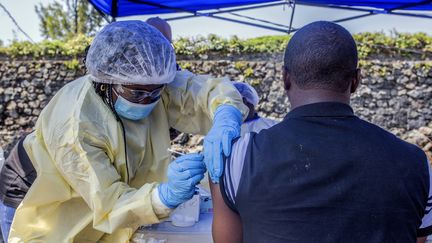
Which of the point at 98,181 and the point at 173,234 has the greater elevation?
the point at 98,181

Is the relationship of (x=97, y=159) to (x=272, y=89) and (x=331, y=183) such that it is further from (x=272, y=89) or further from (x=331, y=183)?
(x=272, y=89)

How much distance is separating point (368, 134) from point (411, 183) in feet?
0.46

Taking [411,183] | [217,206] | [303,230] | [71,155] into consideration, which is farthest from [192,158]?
[411,183]

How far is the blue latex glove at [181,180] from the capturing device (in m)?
1.22

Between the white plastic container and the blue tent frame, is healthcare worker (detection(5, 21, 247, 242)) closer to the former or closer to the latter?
the white plastic container

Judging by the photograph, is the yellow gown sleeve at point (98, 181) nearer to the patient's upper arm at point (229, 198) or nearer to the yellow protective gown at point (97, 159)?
the yellow protective gown at point (97, 159)

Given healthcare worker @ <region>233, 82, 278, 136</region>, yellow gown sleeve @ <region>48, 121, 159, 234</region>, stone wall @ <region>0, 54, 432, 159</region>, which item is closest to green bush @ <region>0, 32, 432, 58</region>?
stone wall @ <region>0, 54, 432, 159</region>

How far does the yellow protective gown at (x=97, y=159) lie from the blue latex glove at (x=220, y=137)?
10cm

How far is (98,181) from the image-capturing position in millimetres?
1274

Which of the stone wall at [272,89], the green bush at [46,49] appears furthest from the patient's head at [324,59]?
the green bush at [46,49]

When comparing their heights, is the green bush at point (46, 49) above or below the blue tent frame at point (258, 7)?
below

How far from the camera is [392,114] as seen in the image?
6.45m

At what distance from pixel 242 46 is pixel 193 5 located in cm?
323

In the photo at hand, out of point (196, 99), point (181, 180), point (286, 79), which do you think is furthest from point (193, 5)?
point (286, 79)
